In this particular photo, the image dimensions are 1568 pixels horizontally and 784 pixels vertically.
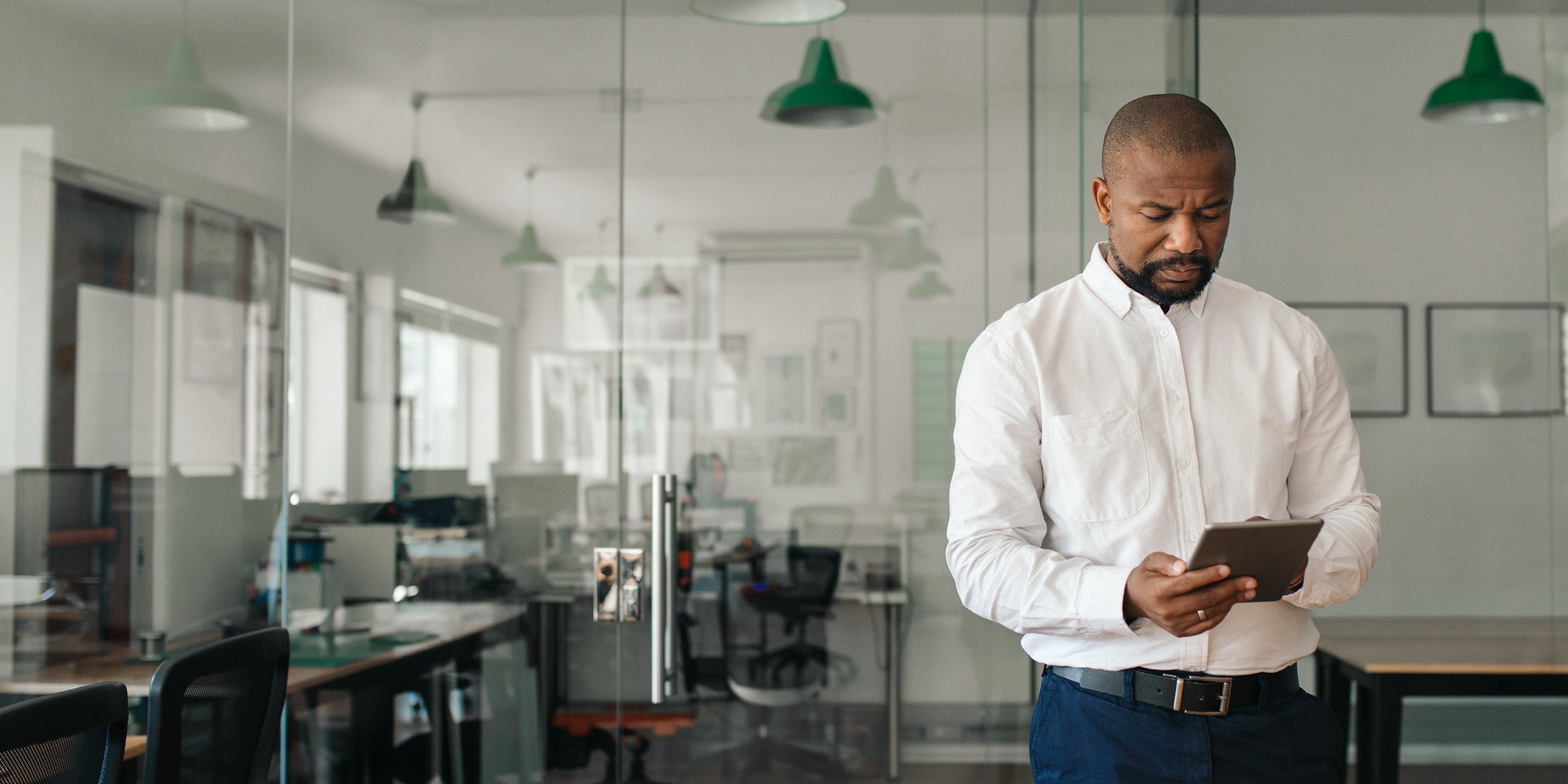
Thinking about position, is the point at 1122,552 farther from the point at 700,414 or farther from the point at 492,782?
the point at 492,782

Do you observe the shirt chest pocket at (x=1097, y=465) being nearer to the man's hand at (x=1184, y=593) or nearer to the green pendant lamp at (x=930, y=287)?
the man's hand at (x=1184, y=593)

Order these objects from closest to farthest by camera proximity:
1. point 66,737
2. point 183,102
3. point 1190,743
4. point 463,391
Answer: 1. point 1190,743
2. point 66,737
3. point 463,391
4. point 183,102

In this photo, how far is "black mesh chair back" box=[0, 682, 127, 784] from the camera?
1.37 metres

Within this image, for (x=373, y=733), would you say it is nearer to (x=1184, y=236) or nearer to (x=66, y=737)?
(x=66, y=737)

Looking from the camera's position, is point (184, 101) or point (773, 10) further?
point (184, 101)

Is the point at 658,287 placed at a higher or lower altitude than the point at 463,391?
higher

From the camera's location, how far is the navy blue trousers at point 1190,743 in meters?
1.34

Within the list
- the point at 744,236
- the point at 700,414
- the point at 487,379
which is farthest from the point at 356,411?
the point at 744,236

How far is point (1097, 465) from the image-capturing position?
142 cm

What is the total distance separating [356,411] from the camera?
112 inches

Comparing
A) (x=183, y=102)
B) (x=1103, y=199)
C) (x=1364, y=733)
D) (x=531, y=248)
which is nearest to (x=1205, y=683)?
(x=1103, y=199)

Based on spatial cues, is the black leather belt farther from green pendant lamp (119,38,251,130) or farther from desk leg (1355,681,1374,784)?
green pendant lamp (119,38,251,130)

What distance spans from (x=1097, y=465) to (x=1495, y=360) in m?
2.24

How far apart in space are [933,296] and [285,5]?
82.3 inches
